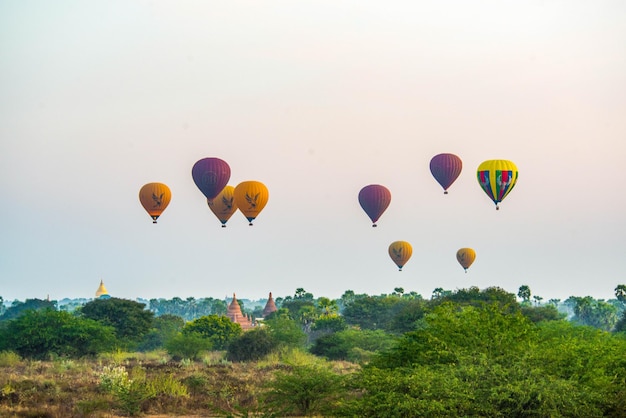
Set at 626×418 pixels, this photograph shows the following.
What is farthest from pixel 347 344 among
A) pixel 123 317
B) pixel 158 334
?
pixel 158 334

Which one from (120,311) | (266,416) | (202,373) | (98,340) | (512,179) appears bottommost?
(266,416)

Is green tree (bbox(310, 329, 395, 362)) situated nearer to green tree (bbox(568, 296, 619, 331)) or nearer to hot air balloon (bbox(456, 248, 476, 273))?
hot air balloon (bbox(456, 248, 476, 273))

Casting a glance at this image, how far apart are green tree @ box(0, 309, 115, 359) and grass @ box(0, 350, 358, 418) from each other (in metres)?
8.60

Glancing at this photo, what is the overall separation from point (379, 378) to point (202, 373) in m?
26.8

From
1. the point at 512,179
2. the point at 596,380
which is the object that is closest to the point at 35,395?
the point at 596,380

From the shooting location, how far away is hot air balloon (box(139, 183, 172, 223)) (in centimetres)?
7438

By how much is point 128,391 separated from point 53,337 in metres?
27.6

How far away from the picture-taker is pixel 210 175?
7150 cm

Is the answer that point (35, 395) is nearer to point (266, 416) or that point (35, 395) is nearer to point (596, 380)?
point (266, 416)

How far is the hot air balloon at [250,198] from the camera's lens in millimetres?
75500

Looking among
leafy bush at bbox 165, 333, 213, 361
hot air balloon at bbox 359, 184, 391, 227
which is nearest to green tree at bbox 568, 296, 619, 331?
hot air balloon at bbox 359, 184, 391, 227

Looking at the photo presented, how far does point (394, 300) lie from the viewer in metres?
122

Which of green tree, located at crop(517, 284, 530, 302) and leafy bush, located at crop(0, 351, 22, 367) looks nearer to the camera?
leafy bush, located at crop(0, 351, 22, 367)

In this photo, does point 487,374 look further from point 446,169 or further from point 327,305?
point 327,305
